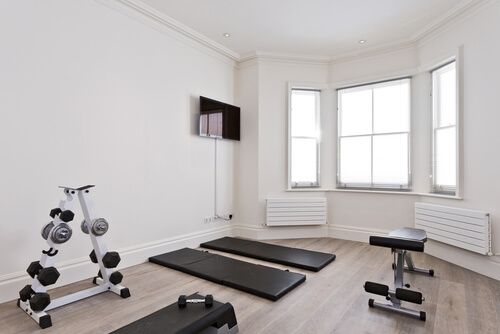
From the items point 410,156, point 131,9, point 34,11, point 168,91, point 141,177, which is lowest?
point 141,177

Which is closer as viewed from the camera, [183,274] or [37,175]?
[37,175]

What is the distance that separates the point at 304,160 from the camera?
4766 mm

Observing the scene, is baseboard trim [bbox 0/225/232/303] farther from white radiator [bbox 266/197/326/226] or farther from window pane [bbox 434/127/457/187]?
window pane [bbox 434/127/457/187]

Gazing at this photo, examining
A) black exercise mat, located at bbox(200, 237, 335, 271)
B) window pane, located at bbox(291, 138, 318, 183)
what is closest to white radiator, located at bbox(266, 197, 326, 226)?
window pane, located at bbox(291, 138, 318, 183)

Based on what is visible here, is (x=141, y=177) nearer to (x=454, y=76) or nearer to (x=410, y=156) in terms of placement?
(x=410, y=156)

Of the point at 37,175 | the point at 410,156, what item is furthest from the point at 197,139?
the point at 410,156

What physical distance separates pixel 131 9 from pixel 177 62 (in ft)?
2.63

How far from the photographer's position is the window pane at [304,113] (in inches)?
188

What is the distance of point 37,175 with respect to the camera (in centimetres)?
252

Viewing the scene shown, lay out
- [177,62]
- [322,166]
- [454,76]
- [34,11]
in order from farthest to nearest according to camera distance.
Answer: [322,166] → [177,62] → [454,76] → [34,11]

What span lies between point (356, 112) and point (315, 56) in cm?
114

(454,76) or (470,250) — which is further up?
(454,76)

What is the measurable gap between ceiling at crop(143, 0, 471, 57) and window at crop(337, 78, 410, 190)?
73 cm

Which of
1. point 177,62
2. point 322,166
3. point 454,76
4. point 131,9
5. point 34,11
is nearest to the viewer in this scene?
point 34,11
